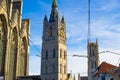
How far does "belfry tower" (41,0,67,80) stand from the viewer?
113 meters

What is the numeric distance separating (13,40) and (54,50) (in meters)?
77.3

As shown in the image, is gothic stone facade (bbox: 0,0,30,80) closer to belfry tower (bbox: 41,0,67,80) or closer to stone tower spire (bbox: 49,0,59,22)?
belfry tower (bbox: 41,0,67,80)

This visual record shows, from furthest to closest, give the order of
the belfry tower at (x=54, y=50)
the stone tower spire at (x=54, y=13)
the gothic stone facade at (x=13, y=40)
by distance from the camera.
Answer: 1. the stone tower spire at (x=54, y=13)
2. the belfry tower at (x=54, y=50)
3. the gothic stone facade at (x=13, y=40)

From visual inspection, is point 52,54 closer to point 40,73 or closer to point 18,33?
point 40,73

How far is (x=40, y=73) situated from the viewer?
114 meters

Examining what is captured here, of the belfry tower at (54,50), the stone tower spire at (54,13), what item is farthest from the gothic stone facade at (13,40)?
the stone tower spire at (54,13)

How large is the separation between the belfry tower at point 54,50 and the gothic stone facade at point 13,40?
67686mm

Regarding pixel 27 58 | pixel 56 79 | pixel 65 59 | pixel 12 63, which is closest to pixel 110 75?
pixel 27 58

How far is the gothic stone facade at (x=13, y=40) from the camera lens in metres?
36.0

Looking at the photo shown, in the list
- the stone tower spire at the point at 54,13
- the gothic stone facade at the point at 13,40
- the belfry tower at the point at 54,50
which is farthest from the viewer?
the stone tower spire at the point at 54,13

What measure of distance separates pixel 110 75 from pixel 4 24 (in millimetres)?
26990

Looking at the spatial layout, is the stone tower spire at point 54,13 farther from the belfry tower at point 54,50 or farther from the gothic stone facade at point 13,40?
the gothic stone facade at point 13,40

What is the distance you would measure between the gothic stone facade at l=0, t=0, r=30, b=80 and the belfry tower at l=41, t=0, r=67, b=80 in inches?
2665

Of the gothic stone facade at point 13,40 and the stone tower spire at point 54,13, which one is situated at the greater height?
the stone tower spire at point 54,13
